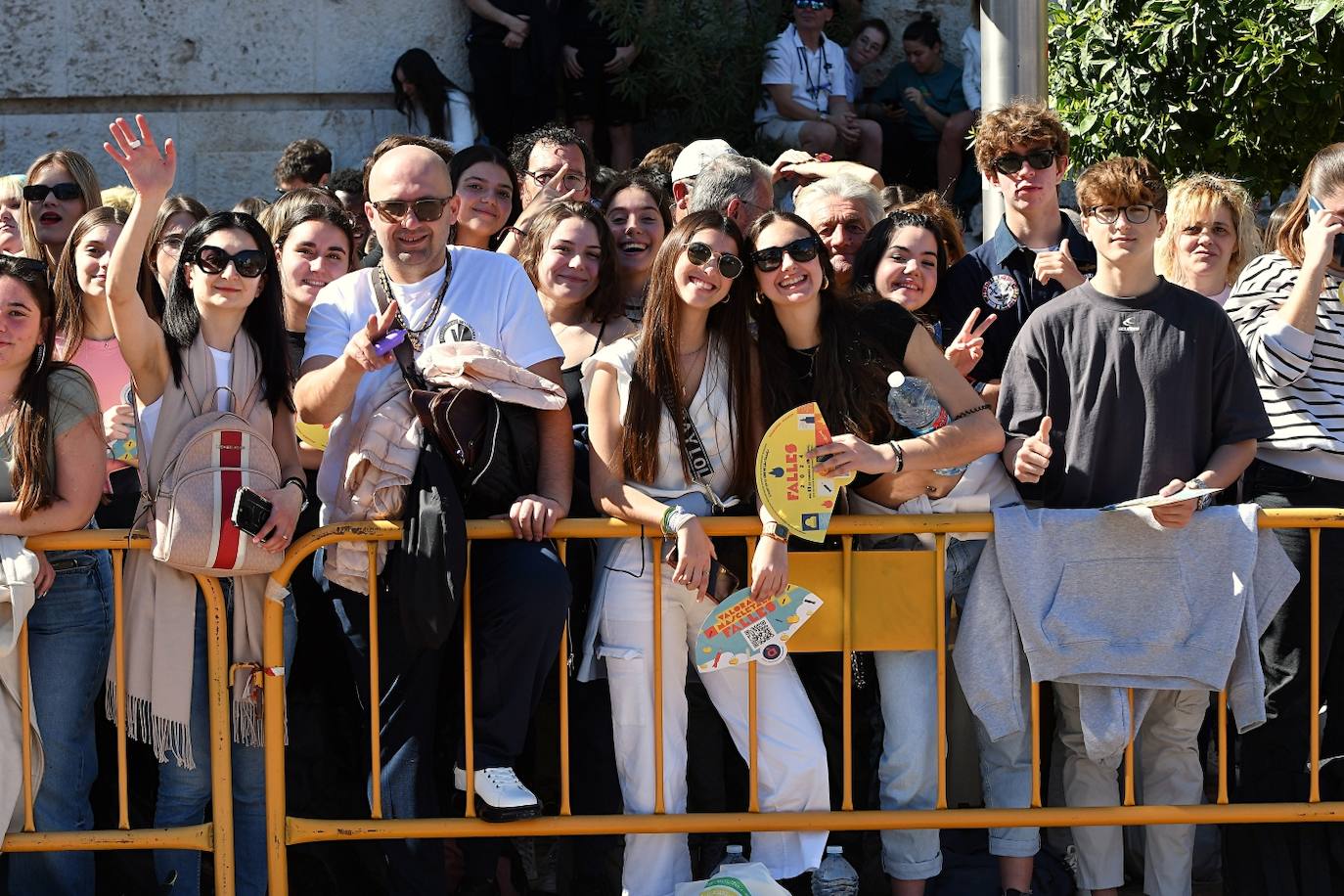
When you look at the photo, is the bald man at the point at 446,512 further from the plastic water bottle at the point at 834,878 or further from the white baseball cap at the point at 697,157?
the white baseball cap at the point at 697,157

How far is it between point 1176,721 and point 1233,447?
0.78 meters

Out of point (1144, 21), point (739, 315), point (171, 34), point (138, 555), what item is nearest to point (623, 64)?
point (171, 34)

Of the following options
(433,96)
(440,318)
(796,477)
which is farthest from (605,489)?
(433,96)

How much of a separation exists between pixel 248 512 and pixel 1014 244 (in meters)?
2.59

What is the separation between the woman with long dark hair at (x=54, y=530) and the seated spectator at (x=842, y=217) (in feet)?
7.96

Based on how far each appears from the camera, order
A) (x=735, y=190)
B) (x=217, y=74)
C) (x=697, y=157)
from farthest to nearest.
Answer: (x=217, y=74)
(x=697, y=157)
(x=735, y=190)

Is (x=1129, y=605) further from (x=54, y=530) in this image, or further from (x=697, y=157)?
(x=54, y=530)

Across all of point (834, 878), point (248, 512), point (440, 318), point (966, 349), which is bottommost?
point (834, 878)

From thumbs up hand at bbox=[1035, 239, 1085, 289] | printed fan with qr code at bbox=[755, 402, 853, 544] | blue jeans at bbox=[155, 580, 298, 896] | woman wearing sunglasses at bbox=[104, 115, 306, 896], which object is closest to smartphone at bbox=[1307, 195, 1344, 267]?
thumbs up hand at bbox=[1035, 239, 1085, 289]

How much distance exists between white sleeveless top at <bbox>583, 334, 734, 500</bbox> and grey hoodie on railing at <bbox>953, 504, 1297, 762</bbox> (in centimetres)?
78

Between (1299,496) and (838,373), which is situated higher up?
(838,373)

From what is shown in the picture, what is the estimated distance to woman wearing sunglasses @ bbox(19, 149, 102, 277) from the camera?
574 cm

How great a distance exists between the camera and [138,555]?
4434mm

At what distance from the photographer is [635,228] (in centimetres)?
568
